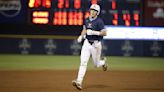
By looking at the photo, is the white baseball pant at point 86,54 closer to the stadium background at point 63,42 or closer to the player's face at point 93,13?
the player's face at point 93,13

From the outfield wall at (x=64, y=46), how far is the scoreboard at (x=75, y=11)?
1015mm

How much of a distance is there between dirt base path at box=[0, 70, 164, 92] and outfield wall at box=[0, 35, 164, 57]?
4842 millimetres

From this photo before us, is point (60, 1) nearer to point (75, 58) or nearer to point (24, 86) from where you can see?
point (75, 58)

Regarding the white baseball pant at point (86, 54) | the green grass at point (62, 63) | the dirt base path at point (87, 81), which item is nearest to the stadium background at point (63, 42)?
the green grass at point (62, 63)

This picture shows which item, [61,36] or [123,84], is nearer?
[123,84]

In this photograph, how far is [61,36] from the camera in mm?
18984

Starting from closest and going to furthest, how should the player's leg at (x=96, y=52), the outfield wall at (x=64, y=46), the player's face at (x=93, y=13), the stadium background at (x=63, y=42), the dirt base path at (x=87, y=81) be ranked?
the player's face at (x=93, y=13) < the dirt base path at (x=87, y=81) < the player's leg at (x=96, y=52) < the stadium background at (x=63, y=42) < the outfield wall at (x=64, y=46)

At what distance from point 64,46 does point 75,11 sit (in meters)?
1.81

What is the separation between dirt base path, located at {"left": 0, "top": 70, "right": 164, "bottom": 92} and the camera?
10109mm

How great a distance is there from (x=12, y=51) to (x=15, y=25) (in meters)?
1.24

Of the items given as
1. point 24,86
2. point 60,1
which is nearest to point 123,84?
point 24,86

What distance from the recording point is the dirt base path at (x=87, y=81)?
398 inches

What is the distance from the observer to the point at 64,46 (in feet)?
63.2

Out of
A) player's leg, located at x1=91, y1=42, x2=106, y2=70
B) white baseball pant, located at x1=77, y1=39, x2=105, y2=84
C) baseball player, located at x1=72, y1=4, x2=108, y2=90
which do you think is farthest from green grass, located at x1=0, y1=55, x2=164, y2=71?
baseball player, located at x1=72, y1=4, x2=108, y2=90
